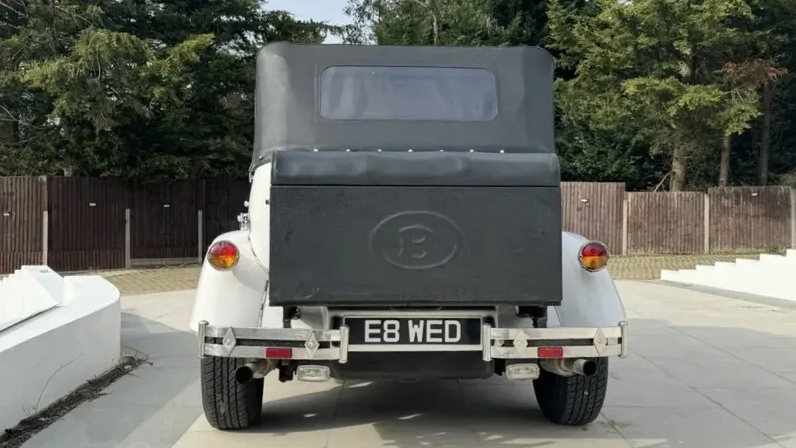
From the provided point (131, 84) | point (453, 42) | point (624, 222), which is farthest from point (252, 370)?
point (453, 42)

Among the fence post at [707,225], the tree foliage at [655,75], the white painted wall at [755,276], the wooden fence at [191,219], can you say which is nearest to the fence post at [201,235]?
the wooden fence at [191,219]

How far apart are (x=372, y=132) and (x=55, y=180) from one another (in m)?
14.4

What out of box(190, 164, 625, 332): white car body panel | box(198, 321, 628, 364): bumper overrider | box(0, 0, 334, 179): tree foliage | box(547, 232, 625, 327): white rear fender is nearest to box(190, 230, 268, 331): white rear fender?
box(190, 164, 625, 332): white car body panel

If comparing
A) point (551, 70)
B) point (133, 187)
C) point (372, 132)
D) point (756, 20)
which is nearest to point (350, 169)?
point (372, 132)

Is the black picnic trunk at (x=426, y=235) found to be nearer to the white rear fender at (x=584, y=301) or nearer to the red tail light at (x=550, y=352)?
the red tail light at (x=550, y=352)

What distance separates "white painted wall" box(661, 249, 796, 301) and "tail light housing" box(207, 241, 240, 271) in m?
10.7

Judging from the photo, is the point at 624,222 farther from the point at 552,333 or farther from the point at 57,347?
the point at 552,333

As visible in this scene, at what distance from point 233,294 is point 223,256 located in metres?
0.23

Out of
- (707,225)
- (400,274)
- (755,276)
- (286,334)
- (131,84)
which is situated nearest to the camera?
(400,274)

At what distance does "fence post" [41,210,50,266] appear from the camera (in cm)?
1741

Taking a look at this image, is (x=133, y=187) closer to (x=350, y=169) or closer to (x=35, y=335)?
(x=35, y=335)

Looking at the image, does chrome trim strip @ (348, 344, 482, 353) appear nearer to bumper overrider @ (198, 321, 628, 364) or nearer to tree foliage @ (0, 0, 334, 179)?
bumper overrider @ (198, 321, 628, 364)

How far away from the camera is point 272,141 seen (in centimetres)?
508

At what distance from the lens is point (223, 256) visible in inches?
176
